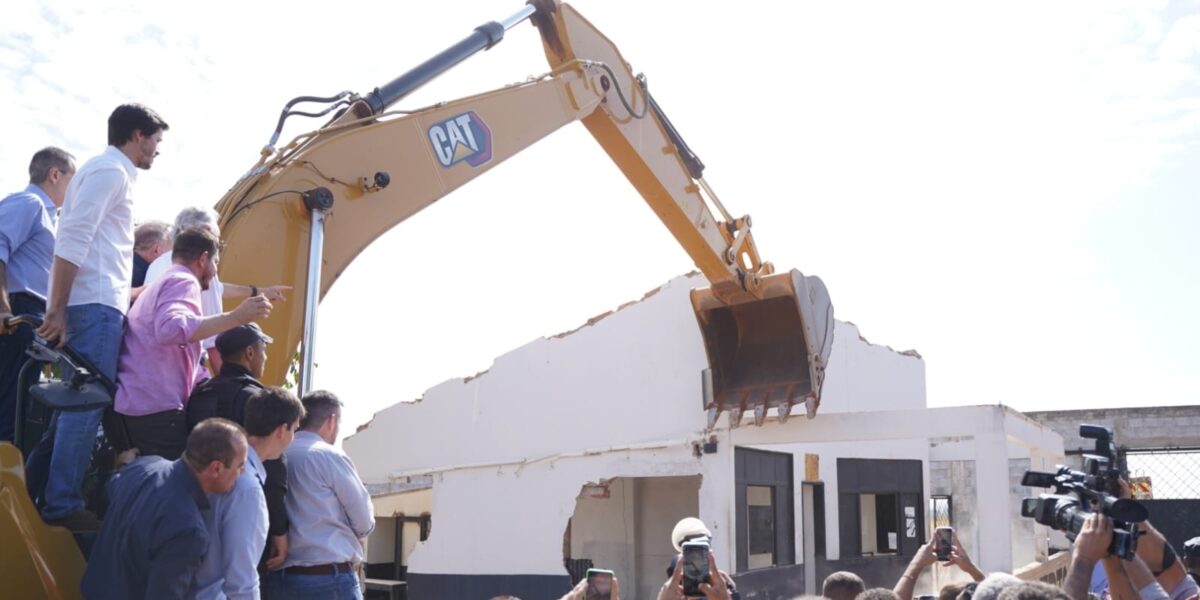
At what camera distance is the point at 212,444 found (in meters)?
3.29

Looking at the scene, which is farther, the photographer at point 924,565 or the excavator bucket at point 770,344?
the excavator bucket at point 770,344

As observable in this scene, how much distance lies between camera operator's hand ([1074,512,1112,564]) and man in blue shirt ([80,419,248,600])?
8.55 ft

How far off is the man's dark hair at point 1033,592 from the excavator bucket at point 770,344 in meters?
8.24

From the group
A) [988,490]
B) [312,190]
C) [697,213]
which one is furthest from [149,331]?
[988,490]

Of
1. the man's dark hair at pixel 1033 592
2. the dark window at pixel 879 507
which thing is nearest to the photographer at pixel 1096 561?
the man's dark hair at pixel 1033 592

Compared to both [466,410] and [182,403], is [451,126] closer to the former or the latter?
[182,403]

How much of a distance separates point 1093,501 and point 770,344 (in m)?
7.86

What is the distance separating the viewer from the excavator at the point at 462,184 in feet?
17.6

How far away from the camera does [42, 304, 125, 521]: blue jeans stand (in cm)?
364

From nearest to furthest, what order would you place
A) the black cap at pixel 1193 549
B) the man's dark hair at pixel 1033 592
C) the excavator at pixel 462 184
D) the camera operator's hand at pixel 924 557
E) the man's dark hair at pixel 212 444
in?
the man's dark hair at pixel 1033 592 < the man's dark hair at pixel 212 444 < the camera operator's hand at pixel 924 557 < the excavator at pixel 462 184 < the black cap at pixel 1193 549

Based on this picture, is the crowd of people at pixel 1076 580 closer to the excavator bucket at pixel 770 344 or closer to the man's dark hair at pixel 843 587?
the man's dark hair at pixel 843 587

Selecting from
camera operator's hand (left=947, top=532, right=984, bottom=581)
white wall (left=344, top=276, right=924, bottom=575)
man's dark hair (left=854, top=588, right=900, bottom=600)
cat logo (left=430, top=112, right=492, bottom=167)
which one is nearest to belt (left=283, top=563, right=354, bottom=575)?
man's dark hair (left=854, top=588, right=900, bottom=600)

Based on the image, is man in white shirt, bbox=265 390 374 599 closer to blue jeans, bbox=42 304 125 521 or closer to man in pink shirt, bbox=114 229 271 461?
man in pink shirt, bbox=114 229 271 461

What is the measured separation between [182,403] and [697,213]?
7.01 meters
